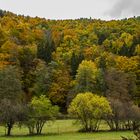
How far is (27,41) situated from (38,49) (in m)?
14.8

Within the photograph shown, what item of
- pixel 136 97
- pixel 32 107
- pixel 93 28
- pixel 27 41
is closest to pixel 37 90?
pixel 136 97

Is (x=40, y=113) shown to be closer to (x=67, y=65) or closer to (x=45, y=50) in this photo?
(x=67, y=65)

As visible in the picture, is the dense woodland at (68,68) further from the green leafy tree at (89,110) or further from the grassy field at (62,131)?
the grassy field at (62,131)

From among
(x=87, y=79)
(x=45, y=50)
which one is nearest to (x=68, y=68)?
(x=45, y=50)

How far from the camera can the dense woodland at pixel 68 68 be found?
324ft

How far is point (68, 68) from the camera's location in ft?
394

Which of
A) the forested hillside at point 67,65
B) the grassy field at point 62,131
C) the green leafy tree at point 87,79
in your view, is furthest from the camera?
the forested hillside at point 67,65

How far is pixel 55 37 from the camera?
523 feet

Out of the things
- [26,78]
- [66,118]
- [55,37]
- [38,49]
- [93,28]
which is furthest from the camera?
[93,28]

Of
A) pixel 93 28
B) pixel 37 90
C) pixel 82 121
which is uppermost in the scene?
pixel 93 28

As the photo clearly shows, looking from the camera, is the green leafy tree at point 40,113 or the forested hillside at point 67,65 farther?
the forested hillside at point 67,65

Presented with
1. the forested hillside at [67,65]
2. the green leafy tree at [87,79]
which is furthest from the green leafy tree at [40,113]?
the green leafy tree at [87,79]

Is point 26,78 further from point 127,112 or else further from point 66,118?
point 127,112

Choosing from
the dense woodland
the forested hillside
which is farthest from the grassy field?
the forested hillside
